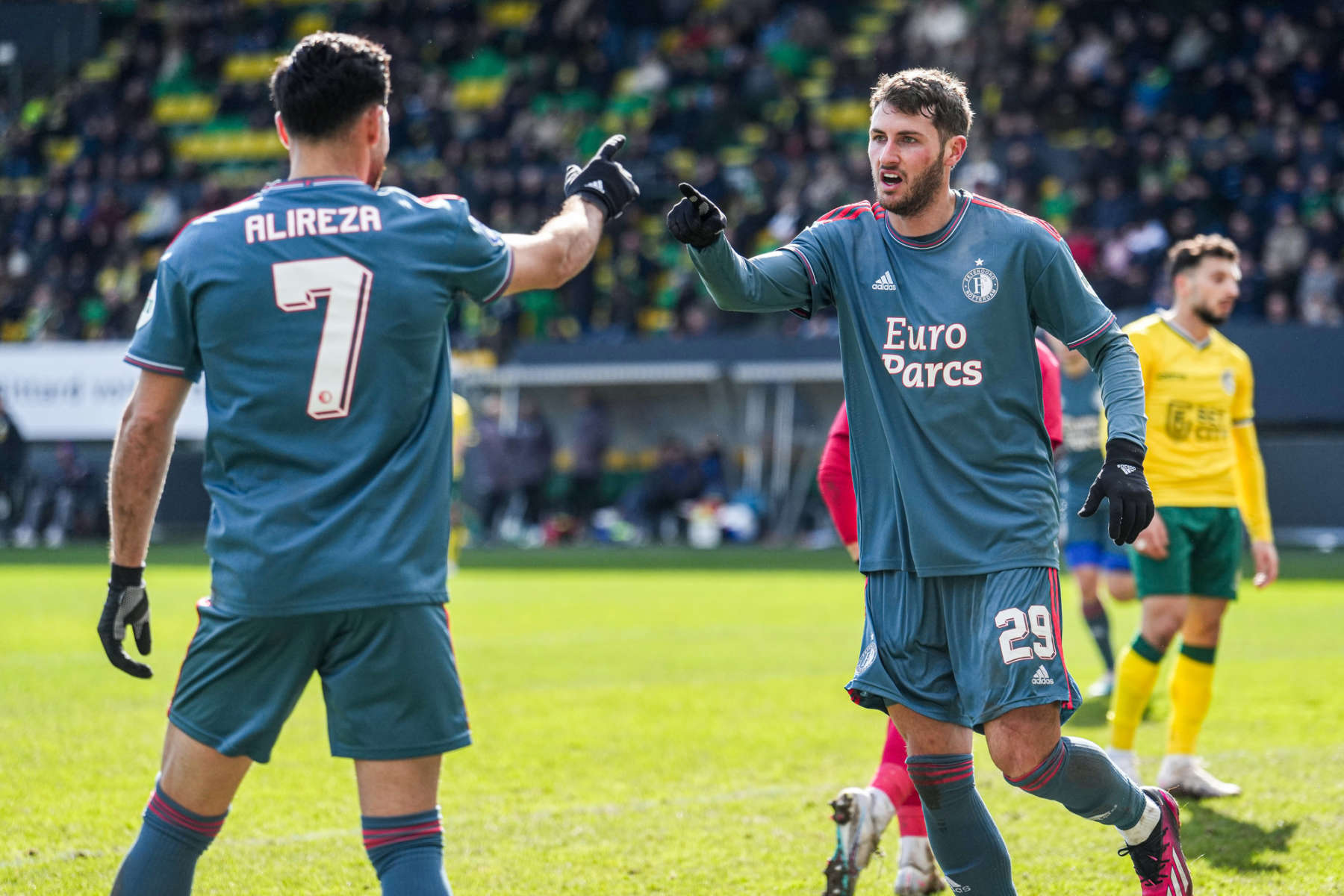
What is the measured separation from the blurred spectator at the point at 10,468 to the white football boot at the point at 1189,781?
72.4 feet

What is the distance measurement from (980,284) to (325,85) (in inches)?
70.0

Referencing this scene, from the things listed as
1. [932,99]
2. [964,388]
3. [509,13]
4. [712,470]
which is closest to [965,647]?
[964,388]

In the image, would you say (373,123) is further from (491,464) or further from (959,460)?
(491,464)

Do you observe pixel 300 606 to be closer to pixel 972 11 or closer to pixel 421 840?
pixel 421 840

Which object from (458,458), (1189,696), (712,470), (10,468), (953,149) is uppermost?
(953,149)

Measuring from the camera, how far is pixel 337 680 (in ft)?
10.8

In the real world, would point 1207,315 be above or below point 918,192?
below

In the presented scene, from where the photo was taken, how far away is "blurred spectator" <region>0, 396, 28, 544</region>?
24.8 meters

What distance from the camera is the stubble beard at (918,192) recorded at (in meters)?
4.10

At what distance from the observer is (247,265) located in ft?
10.7

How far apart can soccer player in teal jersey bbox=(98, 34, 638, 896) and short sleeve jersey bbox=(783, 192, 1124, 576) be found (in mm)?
1256

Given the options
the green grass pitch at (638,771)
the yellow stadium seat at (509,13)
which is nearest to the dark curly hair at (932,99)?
the green grass pitch at (638,771)

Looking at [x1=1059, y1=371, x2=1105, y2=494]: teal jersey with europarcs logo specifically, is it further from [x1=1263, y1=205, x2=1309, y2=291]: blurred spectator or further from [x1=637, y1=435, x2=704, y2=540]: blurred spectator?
[x1=637, y1=435, x2=704, y2=540]: blurred spectator

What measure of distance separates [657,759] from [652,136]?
21.0 metres
